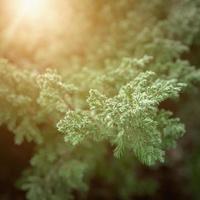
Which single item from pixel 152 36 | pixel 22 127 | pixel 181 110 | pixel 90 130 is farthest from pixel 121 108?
pixel 181 110

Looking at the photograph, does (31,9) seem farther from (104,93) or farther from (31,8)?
(104,93)

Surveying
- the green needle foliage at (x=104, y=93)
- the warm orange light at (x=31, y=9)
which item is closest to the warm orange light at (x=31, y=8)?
the warm orange light at (x=31, y=9)

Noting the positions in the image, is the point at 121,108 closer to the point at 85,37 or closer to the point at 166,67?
the point at 166,67

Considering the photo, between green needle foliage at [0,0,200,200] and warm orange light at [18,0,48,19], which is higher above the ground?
warm orange light at [18,0,48,19]

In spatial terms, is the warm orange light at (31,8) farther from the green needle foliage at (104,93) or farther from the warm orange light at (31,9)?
the green needle foliage at (104,93)

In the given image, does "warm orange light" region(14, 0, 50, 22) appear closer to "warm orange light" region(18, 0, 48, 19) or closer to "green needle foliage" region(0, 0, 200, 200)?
"warm orange light" region(18, 0, 48, 19)

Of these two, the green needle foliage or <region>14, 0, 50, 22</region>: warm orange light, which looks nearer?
the green needle foliage

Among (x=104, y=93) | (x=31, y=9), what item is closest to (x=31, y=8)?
(x=31, y=9)

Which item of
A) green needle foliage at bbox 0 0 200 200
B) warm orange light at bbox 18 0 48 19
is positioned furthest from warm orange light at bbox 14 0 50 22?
green needle foliage at bbox 0 0 200 200
